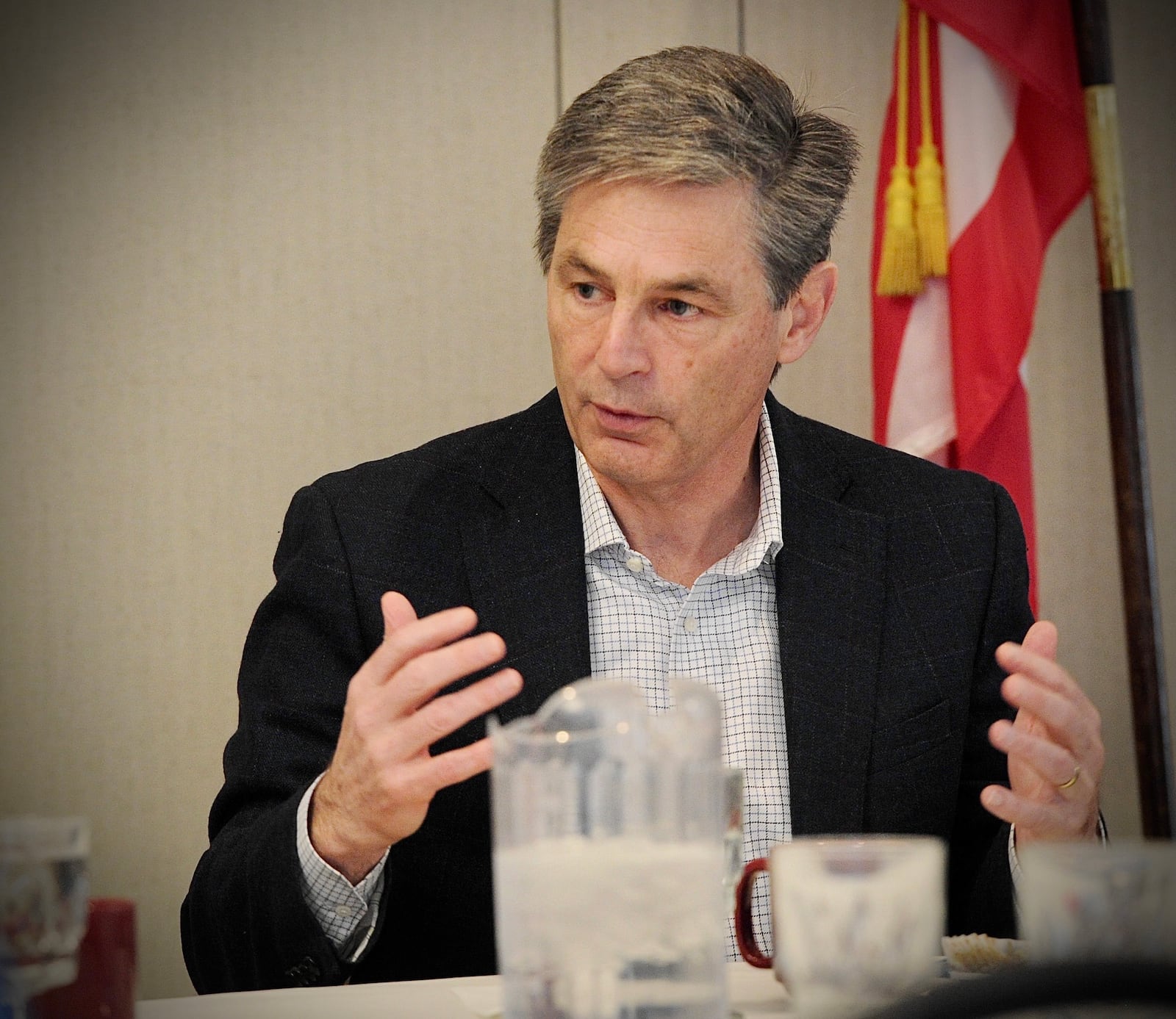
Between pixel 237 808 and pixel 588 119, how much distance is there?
862mm

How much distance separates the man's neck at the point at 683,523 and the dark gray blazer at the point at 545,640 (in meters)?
0.06

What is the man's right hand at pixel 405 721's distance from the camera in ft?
3.26

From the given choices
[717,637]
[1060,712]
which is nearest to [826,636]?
[717,637]

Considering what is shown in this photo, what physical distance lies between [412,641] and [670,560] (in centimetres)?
72

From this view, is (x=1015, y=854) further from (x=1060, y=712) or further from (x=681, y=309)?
(x=681, y=309)

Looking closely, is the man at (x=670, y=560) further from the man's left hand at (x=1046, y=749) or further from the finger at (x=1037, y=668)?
the finger at (x=1037, y=668)

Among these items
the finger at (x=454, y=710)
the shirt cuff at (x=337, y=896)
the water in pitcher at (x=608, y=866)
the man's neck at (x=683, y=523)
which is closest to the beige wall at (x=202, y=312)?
the man's neck at (x=683, y=523)

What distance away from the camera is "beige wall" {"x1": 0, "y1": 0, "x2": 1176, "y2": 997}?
2.45 m

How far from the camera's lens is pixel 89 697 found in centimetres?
246

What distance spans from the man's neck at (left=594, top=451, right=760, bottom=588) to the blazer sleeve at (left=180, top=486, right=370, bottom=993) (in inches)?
13.9

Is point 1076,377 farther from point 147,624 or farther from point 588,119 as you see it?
point 147,624

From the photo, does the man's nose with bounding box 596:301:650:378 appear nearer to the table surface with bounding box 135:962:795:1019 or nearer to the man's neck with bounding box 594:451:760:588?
the man's neck with bounding box 594:451:760:588

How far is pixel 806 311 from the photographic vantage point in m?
1.86

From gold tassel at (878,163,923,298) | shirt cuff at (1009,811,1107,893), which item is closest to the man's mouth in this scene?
shirt cuff at (1009,811,1107,893)
